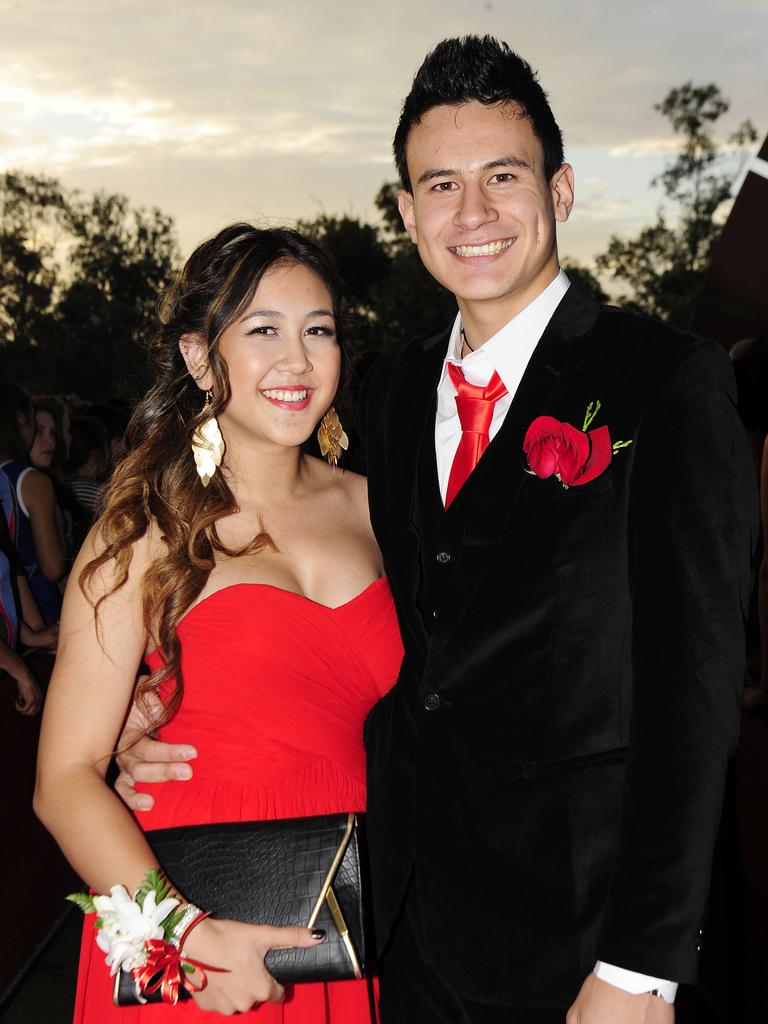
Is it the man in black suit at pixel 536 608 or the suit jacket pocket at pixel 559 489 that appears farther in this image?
the suit jacket pocket at pixel 559 489

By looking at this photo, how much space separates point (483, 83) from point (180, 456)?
1.14m

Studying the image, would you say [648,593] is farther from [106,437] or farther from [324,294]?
[106,437]

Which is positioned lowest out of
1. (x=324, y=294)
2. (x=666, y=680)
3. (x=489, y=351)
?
(x=666, y=680)

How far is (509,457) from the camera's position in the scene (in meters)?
2.07

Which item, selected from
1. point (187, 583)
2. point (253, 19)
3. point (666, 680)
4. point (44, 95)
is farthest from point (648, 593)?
point (44, 95)

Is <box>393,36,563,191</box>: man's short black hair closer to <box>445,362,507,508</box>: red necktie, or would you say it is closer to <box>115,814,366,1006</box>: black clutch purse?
<box>445,362,507,508</box>: red necktie

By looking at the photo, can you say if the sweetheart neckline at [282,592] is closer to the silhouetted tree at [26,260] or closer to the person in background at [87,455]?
the person in background at [87,455]

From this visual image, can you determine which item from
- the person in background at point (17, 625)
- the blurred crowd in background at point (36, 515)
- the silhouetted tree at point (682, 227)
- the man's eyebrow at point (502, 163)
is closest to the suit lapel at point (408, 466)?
the man's eyebrow at point (502, 163)

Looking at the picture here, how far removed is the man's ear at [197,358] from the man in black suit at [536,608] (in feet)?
1.59

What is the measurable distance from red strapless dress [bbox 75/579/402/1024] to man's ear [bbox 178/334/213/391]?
57 cm

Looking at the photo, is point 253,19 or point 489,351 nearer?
point 489,351

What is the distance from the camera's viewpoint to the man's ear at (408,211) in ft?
7.97

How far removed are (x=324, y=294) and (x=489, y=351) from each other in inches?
22.0

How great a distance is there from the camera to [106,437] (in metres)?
7.75
